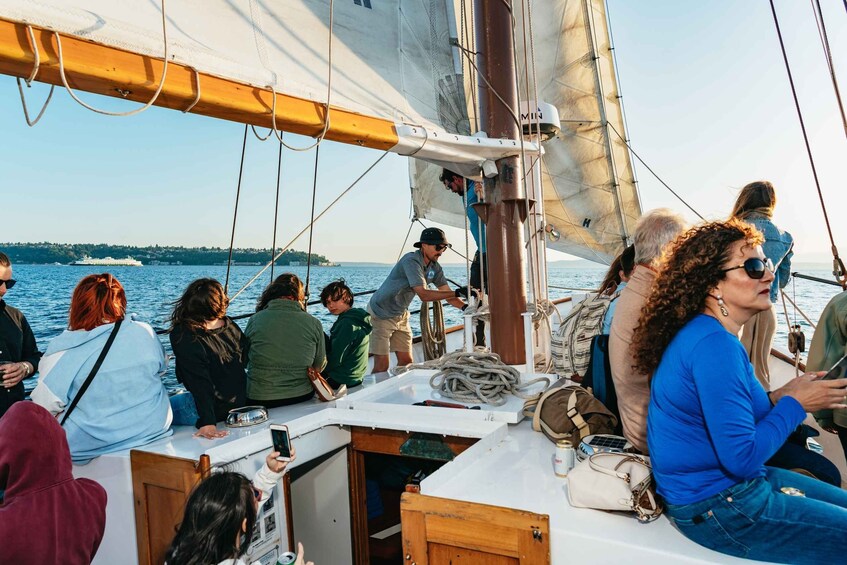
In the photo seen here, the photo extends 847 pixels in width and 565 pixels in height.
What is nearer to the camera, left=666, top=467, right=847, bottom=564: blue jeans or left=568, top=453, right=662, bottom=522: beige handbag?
left=666, top=467, right=847, bottom=564: blue jeans

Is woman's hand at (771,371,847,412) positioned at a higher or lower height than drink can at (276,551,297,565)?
higher

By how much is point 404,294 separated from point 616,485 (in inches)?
116

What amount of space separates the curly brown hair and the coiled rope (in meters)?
1.17

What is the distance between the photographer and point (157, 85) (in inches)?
74.3


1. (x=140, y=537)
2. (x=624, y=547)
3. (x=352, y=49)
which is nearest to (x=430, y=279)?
(x=352, y=49)

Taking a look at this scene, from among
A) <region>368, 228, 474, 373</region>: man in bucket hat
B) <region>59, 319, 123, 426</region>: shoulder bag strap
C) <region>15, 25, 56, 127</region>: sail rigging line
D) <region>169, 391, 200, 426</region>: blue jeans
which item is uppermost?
<region>15, 25, 56, 127</region>: sail rigging line

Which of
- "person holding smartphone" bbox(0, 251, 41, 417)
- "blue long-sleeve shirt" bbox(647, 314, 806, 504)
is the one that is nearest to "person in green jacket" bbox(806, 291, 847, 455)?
"blue long-sleeve shirt" bbox(647, 314, 806, 504)

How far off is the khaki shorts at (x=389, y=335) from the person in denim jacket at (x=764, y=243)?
2.40 m

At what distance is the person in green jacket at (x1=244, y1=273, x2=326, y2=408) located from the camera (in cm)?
301

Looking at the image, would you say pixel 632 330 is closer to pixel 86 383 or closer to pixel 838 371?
Answer: pixel 838 371

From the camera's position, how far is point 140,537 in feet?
7.36

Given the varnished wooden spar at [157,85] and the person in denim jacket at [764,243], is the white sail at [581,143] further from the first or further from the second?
the varnished wooden spar at [157,85]

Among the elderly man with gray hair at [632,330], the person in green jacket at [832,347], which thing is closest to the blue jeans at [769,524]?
the elderly man with gray hair at [632,330]

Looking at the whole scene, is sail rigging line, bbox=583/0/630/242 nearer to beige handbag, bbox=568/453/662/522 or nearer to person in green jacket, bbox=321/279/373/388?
person in green jacket, bbox=321/279/373/388
